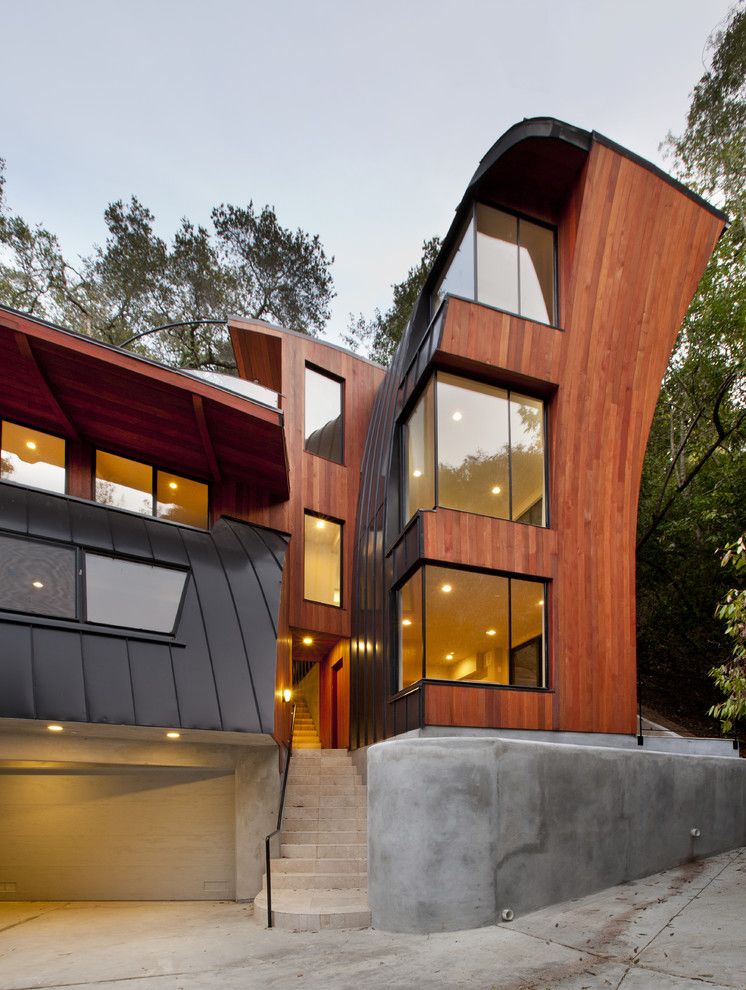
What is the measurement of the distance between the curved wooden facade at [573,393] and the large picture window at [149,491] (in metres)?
3.56

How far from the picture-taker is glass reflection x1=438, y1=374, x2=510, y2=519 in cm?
1136

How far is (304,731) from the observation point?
18828 mm

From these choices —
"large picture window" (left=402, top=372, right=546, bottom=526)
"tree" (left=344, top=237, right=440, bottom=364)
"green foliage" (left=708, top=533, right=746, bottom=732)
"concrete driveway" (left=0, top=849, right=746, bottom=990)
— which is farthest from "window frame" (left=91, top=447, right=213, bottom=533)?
"tree" (left=344, top=237, right=440, bottom=364)

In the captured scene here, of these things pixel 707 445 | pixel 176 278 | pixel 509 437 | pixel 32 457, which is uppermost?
pixel 176 278

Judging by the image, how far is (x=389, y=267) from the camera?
140250mm

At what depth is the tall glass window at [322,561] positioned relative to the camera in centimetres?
1512

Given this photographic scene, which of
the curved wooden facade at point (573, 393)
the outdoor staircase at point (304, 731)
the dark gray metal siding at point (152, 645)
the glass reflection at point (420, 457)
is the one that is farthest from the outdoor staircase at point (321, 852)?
the glass reflection at point (420, 457)

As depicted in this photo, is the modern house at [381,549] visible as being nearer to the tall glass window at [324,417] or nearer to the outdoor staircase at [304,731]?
the tall glass window at [324,417]

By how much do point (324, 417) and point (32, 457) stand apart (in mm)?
6732

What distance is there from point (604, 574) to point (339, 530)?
638cm

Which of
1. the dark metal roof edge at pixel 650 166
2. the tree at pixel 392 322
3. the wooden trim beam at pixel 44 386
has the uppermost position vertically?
the tree at pixel 392 322

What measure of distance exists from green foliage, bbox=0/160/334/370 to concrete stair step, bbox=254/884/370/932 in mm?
21596

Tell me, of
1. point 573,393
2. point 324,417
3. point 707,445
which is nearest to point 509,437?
point 573,393

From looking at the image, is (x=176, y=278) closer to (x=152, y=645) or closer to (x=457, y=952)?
(x=152, y=645)
